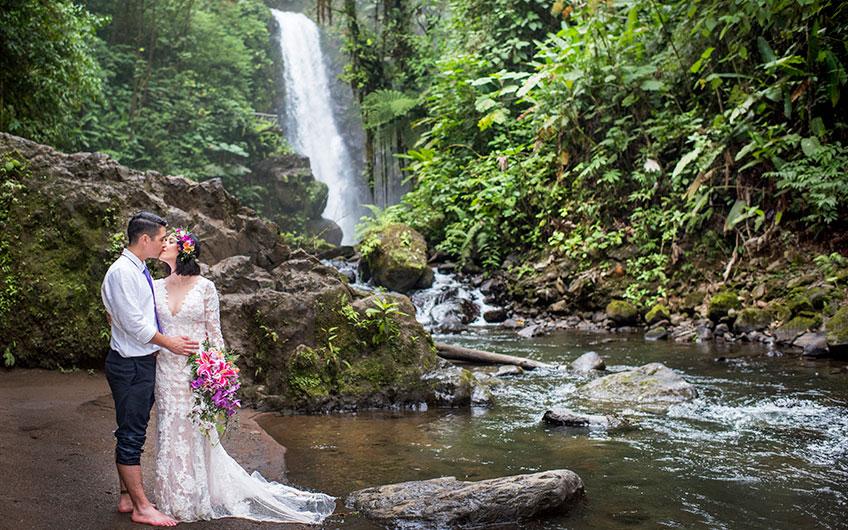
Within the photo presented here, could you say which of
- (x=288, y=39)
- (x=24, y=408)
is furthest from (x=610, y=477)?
(x=288, y=39)

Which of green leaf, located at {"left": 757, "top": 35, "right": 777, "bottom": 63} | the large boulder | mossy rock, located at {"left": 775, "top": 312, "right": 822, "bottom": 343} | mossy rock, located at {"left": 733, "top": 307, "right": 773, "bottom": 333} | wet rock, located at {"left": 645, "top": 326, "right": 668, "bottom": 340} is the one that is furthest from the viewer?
the large boulder

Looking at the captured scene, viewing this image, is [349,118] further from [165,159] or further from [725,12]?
[725,12]

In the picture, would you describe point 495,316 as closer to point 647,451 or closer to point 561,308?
point 561,308

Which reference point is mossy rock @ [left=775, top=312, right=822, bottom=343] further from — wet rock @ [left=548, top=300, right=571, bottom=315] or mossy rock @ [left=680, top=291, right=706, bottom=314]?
wet rock @ [left=548, top=300, right=571, bottom=315]

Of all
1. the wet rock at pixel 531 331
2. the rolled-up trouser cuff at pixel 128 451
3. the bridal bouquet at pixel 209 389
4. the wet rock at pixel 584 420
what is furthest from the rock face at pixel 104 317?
the wet rock at pixel 531 331

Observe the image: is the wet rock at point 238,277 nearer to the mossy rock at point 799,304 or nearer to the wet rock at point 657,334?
the wet rock at point 657,334

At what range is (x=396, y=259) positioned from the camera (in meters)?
16.1

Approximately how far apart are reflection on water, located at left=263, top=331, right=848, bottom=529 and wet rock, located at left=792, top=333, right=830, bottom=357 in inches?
37.3

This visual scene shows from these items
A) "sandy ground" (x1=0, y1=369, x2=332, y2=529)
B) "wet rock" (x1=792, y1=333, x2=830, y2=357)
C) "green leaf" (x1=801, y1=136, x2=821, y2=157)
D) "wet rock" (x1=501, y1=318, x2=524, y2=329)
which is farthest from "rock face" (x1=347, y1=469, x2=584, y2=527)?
"wet rock" (x1=501, y1=318, x2=524, y2=329)

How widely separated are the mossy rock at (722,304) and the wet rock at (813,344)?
60.6 inches

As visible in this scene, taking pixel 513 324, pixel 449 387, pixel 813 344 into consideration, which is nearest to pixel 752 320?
pixel 813 344

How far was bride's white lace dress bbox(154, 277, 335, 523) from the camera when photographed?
3.97 meters

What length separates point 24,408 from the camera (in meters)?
5.90

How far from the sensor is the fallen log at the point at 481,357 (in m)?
9.56
